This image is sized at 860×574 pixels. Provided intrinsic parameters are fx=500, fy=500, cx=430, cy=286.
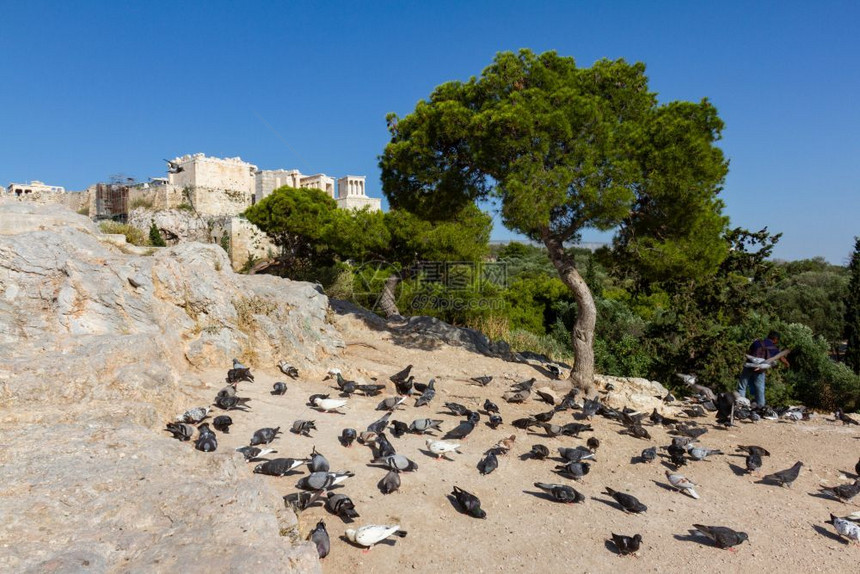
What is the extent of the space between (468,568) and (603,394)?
6.50 meters

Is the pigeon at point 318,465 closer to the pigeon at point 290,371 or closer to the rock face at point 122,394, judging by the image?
the rock face at point 122,394

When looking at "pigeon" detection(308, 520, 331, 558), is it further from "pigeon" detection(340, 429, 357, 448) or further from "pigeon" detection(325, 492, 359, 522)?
"pigeon" detection(340, 429, 357, 448)

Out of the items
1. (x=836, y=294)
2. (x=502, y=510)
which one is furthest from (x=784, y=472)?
(x=836, y=294)

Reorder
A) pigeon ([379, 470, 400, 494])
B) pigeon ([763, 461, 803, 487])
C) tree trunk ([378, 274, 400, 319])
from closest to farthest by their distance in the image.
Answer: pigeon ([379, 470, 400, 494]) < pigeon ([763, 461, 803, 487]) < tree trunk ([378, 274, 400, 319])

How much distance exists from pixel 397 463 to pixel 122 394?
2.96 meters

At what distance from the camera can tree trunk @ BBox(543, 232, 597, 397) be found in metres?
9.27

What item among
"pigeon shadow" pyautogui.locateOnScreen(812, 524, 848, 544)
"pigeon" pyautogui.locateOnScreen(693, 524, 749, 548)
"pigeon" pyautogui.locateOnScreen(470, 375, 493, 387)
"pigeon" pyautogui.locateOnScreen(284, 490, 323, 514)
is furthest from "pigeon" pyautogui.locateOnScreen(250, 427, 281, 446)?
"pigeon shadow" pyautogui.locateOnScreen(812, 524, 848, 544)

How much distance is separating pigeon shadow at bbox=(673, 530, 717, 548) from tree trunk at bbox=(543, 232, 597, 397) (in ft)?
15.6

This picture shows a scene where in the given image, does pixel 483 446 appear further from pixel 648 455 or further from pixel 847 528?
pixel 847 528

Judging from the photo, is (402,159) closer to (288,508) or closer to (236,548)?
(288,508)

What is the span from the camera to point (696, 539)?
14.5 ft

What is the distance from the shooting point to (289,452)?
5305 mm

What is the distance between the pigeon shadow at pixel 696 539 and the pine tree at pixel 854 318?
14737 mm

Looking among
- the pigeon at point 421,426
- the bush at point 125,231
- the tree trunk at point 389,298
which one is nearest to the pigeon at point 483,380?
the pigeon at point 421,426
